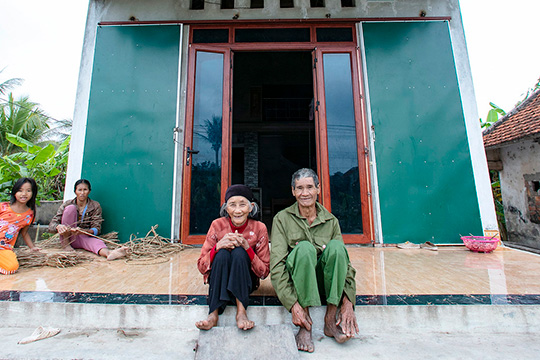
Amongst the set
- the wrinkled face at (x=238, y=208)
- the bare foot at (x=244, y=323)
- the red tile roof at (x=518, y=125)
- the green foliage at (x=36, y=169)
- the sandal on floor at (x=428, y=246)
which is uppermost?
the red tile roof at (x=518, y=125)

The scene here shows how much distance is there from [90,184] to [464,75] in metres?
5.26

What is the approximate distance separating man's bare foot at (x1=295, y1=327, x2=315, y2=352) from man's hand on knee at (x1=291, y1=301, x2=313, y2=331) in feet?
0.08

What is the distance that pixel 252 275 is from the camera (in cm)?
173

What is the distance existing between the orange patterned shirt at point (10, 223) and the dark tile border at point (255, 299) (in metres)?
0.98

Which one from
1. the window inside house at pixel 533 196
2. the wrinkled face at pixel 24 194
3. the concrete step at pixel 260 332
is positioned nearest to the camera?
the concrete step at pixel 260 332

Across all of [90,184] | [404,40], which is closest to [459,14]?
Result: [404,40]

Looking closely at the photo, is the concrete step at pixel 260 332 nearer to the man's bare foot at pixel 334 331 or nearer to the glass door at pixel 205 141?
the man's bare foot at pixel 334 331

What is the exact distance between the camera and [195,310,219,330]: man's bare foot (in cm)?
143

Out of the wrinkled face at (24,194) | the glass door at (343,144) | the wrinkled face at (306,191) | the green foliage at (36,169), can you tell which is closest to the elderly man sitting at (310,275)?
the wrinkled face at (306,191)

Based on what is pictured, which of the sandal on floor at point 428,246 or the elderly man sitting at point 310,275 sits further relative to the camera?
the sandal on floor at point 428,246

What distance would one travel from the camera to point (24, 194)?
2.65m

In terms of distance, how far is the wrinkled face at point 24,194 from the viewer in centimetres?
263

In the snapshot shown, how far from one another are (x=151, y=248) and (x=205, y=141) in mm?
1535

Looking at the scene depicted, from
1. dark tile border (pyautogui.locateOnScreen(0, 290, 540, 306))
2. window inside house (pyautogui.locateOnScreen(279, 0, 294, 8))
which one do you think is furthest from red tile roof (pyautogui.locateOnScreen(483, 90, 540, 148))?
dark tile border (pyautogui.locateOnScreen(0, 290, 540, 306))
